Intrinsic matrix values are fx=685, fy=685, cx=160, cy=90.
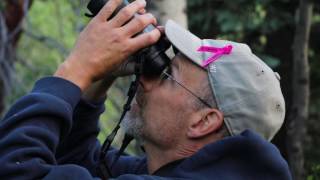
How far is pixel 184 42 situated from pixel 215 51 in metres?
0.12

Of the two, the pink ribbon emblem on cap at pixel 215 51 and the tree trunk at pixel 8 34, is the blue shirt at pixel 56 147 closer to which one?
the pink ribbon emblem on cap at pixel 215 51

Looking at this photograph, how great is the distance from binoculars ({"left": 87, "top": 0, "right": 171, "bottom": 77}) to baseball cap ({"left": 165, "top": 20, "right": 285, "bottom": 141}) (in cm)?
5

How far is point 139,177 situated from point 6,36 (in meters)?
6.44

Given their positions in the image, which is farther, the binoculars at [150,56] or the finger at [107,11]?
the binoculars at [150,56]

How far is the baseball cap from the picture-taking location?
2525 millimetres

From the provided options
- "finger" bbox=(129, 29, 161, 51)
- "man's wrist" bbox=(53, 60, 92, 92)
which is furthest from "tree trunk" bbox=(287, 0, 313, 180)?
"man's wrist" bbox=(53, 60, 92, 92)

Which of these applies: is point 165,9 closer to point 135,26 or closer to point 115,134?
point 115,134

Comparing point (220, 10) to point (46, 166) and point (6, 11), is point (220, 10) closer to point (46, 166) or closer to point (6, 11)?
point (6, 11)

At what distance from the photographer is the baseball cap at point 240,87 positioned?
2.53 metres

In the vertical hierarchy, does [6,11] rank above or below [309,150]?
above

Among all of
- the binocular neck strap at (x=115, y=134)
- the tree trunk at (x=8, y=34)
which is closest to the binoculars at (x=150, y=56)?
the binocular neck strap at (x=115, y=134)

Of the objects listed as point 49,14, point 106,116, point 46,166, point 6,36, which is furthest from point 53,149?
point 49,14

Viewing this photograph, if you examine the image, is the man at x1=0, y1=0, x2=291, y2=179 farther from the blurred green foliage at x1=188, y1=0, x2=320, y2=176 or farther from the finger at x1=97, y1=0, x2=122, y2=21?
the blurred green foliage at x1=188, y1=0, x2=320, y2=176

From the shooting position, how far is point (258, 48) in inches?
383
